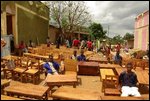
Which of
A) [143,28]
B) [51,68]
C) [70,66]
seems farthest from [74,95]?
[143,28]

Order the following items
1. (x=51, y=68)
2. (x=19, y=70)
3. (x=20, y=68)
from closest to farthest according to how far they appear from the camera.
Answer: (x=51, y=68) → (x=19, y=70) → (x=20, y=68)

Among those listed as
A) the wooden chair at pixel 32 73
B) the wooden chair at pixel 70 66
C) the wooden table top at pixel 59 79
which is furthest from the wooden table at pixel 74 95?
the wooden chair at pixel 70 66

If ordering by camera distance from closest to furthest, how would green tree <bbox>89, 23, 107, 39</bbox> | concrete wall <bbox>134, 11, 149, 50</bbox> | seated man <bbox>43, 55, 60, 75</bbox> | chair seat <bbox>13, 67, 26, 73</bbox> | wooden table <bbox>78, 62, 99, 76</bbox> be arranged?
seated man <bbox>43, 55, 60, 75</bbox>, chair seat <bbox>13, 67, 26, 73</bbox>, wooden table <bbox>78, 62, 99, 76</bbox>, concrete wall <bbox>134, 11, 149, 50</bbox>, green tree <bbox>89, 23, 107, 39</bbox>

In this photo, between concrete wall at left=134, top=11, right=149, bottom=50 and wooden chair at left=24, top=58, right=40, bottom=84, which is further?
concrete wall at left=134, top=11, right=149, bottom=50

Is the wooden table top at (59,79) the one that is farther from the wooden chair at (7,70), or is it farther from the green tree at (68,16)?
the green tree at (68,16)

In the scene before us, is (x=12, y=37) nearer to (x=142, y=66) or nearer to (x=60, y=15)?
(x=142, y=66)

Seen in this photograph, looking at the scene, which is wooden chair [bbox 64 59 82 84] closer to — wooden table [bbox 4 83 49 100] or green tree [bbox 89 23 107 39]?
wooden table [bbox 4 83 49 100]

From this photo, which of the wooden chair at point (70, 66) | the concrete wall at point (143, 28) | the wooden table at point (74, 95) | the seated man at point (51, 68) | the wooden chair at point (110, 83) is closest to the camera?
the wooden table at point (74, 95)

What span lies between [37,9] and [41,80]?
1557cm

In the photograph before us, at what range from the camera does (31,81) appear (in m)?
11.1

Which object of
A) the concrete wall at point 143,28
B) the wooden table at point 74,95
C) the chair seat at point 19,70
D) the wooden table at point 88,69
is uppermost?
the concrete wall at point 143,28

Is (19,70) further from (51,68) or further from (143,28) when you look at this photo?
(143,28)

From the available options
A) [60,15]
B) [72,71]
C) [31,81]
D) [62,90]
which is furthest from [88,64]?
[60,15]

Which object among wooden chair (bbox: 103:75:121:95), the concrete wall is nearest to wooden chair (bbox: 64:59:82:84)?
wooden chair (bbox: 103:75:121:95)
